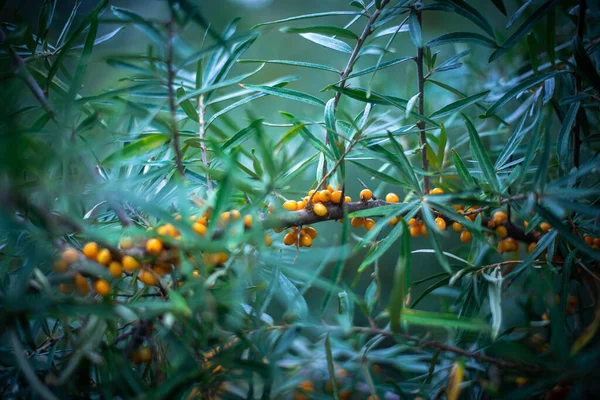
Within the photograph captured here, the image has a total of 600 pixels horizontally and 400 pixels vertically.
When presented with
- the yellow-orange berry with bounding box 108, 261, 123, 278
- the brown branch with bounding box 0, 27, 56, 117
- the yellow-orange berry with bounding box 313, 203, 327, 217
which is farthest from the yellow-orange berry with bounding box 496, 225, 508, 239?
the brown branch with bounding box 0, 27, 56, 117

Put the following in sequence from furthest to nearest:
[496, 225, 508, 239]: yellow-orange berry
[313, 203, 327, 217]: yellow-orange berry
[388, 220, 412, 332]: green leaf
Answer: [496, 225, 508, 239]: yellow-orange berry → [313, 203, 327, 217]: yellow-orange berry → [388, 220, 412, 332]: green leaf

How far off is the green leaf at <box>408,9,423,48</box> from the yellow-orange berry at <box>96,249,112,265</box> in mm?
563

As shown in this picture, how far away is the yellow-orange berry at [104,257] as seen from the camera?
477 mm

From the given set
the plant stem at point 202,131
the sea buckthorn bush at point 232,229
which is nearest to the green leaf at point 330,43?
the sea buckthorn bush at point 232,229

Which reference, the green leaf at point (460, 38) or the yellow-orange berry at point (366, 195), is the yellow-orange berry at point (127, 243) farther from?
the green leaf at point (460, 38)

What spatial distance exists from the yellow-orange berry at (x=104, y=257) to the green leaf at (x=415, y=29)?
0.56 metres

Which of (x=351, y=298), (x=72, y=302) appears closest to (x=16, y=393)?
(x=72, y=302)

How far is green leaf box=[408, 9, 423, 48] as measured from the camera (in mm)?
627

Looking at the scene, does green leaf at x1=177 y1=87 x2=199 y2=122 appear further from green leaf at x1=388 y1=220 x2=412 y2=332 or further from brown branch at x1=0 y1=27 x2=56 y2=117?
green leaf at x1=388 y1=220 x2=412 y2=332

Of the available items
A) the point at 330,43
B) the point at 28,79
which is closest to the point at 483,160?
the point at 330,43

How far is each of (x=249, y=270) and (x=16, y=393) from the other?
0.37 m

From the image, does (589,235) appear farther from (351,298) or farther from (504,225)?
(351,298)

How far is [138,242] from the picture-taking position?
498 mm

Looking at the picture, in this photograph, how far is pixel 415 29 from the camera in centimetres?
64
